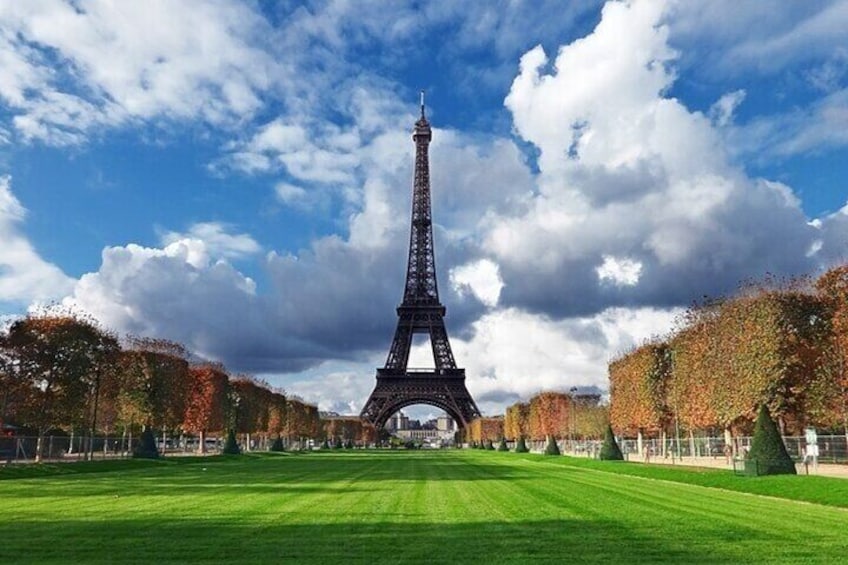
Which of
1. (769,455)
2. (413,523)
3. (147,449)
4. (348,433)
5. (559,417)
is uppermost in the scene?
(559,417)

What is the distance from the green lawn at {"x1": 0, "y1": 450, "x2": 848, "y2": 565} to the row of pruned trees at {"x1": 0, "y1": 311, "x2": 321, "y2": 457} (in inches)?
727

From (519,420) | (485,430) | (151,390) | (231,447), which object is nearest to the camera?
(151,390)

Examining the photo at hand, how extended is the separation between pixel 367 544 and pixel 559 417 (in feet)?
264

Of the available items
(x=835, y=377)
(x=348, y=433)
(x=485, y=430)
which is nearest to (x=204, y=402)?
(x=835, y=377)

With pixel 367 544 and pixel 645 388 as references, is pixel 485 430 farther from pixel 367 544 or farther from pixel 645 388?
pixel 367 544

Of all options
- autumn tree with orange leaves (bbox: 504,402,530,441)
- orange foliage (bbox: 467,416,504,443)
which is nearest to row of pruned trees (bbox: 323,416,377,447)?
orange foliage (bbox: 467,416,504,443)

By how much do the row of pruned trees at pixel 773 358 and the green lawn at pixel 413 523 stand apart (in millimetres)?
16618

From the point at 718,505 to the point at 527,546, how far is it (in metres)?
10.6

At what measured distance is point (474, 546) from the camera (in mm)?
13750

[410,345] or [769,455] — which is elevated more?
[410,345]

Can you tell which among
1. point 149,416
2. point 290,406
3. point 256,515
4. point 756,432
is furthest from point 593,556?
point 290,406

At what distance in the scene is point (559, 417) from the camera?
3617 inches

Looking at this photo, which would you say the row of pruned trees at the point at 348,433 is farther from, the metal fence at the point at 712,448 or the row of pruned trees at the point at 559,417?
the metal fence at the point at 712,448

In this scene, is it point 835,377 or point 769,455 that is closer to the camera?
point 769,455
